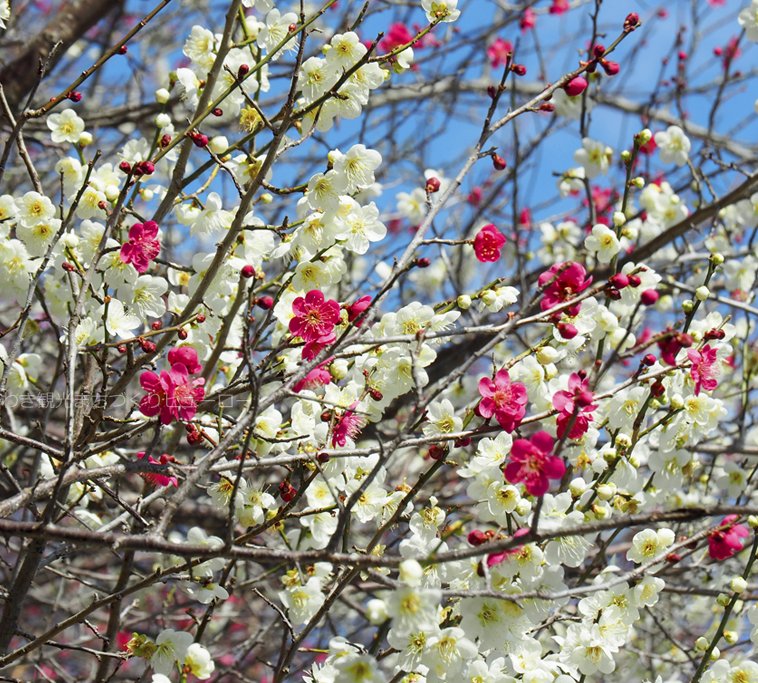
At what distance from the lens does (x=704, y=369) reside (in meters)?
2.32

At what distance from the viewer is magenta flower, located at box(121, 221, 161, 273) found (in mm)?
2270

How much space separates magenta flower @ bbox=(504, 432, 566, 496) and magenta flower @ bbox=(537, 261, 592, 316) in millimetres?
511

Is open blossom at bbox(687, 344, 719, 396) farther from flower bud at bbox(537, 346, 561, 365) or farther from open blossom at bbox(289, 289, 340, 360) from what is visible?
open blossom at bbox(289, 289, 340, 360)

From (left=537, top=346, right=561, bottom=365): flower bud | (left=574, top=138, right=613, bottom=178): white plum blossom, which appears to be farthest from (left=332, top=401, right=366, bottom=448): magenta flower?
(left=574, top=138, right=613, bottom=178): white plum blossom

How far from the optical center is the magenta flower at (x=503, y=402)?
2031 millimetres

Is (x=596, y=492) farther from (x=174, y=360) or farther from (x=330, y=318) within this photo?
(x=174, y=360)

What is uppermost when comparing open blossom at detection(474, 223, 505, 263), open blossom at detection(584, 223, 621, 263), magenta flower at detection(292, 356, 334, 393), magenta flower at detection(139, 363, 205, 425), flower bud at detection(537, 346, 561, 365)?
open blossom at detection(584, 223, 621, 263)

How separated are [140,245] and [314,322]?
1.72ft

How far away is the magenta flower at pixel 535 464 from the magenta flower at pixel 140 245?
1148mm

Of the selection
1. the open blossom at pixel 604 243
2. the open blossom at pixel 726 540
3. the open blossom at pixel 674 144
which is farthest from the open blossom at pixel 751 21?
the open blossom at pixel 726 540

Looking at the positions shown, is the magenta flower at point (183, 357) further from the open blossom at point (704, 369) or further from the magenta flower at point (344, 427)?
the open blossom at point (704, 369)

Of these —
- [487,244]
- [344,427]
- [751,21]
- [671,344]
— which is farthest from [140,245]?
[751,21]

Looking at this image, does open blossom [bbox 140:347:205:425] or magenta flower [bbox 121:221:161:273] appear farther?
magenta flower [bbox 121:221:161:273]

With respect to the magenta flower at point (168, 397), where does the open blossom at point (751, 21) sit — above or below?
above
